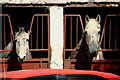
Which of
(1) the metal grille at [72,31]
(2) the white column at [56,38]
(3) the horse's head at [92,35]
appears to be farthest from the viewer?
(1) the metal grille at [72,31]

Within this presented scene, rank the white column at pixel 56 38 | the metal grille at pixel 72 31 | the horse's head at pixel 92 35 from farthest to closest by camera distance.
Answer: the metal grille at pixel 72 31 < the white column at pixel 56 38 < the horse's head at pixel 92 35

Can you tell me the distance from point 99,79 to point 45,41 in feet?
14.7

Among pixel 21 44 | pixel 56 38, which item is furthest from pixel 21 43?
pixel 56 38

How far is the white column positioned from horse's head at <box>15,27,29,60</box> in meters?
0.64

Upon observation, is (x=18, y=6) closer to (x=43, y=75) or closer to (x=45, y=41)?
(x=45, y=41)

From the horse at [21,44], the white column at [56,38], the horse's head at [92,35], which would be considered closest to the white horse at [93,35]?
the horse's head at [92,35]

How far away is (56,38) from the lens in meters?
6.82

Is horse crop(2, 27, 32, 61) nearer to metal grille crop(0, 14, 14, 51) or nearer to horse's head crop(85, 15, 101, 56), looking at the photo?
metal grille crop(0, 14, 14, 51)

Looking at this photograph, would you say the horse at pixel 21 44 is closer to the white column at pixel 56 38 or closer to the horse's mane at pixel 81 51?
the white column at pixel 56 38

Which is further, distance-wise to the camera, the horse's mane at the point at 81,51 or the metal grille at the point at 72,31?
the metal grille at the point at 72,31

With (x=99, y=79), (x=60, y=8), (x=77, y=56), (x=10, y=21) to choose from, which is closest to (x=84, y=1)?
(x=60, y=8)

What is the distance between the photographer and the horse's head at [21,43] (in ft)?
20.4

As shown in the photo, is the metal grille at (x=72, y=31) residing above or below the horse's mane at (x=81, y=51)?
above

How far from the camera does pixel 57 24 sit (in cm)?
685
